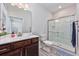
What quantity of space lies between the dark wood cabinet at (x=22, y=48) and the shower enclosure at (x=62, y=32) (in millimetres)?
296

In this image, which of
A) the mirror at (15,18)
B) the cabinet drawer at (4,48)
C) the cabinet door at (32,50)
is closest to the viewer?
the cabinet drawer at (4,48)

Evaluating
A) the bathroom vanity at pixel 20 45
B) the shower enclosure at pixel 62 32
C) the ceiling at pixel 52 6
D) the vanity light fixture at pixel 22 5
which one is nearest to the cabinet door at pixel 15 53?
the bathroom vanity at pixel 20 45

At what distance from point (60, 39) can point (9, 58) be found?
86cm

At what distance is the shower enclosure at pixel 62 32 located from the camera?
1.44 metres

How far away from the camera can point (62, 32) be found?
4.83ft

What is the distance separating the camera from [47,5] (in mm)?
1465

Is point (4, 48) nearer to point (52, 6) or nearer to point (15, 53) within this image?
point (15, 53)

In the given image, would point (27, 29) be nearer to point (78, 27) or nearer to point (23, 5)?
point (23, 5)

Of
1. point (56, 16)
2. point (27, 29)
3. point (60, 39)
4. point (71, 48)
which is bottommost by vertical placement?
point (71, 48)

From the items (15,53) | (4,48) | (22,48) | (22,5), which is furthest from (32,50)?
(22,5)

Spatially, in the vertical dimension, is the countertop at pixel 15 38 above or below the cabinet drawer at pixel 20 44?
above

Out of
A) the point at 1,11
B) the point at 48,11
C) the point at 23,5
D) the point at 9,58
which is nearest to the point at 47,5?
the point at 48,11

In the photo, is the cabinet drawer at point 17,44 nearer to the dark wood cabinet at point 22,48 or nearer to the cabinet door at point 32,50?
the dark wood cabinet at point 22,48

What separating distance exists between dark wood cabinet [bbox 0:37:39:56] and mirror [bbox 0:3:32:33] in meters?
0.20
